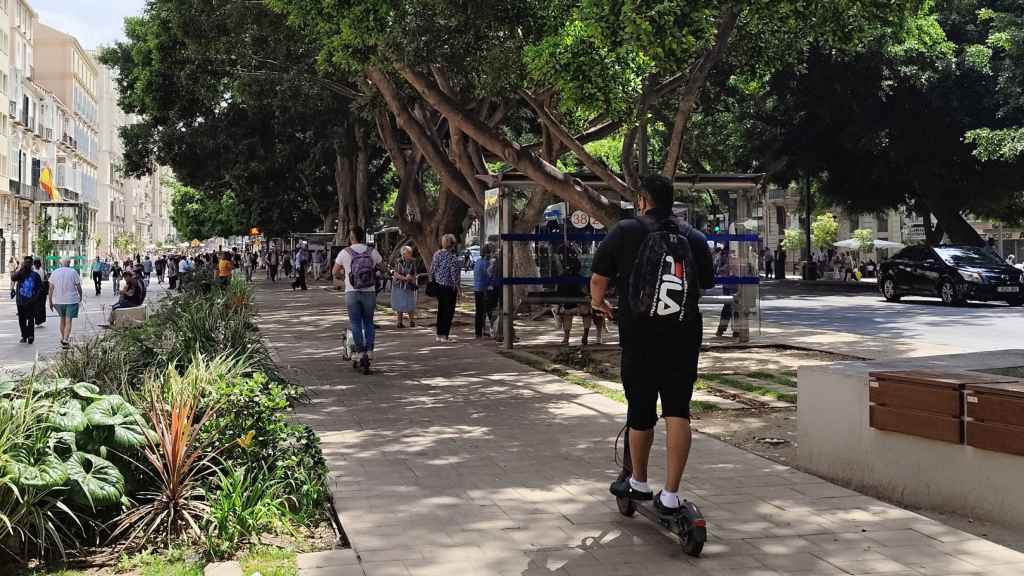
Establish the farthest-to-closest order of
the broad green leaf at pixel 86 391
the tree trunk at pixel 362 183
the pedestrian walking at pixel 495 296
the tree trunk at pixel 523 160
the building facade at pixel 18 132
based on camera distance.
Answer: the building facade at pixel 18 132 < the tree trunk at pixel 362 183 < the pedestrian walking at pixel 495 296 < the tree trunk at pixel 523 160 < the broad green leaf at pixel 86 391

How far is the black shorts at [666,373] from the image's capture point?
512 centimetres

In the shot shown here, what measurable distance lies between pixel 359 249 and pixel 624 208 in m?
4.29

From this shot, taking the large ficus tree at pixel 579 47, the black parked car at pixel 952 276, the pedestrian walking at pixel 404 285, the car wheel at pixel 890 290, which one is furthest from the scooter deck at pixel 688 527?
the car wheel at pixel 890 290

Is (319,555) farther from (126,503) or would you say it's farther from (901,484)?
(901,484)

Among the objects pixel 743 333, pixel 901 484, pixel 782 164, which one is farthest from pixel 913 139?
pixel 901 484

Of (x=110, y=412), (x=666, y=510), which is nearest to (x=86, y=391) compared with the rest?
(x=110, y=412)

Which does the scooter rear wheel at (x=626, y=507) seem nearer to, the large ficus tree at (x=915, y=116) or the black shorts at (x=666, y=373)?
the black shorts at (x=666, y=373)

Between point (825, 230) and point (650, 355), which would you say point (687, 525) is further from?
point (825, 230)

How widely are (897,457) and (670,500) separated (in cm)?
177

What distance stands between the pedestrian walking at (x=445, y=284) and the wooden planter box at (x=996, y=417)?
11256 mm

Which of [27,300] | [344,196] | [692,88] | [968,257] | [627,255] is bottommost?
[27,300]

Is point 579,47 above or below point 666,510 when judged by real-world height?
above

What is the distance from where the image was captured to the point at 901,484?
6012 mm

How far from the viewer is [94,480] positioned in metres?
5.09
